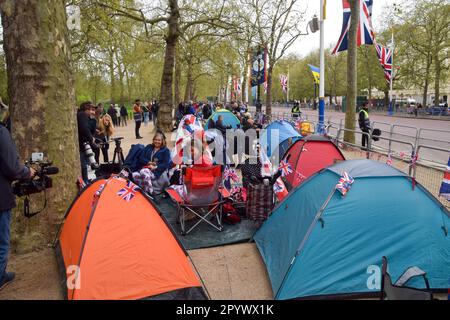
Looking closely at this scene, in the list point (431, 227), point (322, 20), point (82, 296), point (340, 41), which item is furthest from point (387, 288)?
point (340, 41)

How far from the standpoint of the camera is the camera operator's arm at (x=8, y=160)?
3566mm

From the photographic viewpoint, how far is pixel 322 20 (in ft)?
46.0

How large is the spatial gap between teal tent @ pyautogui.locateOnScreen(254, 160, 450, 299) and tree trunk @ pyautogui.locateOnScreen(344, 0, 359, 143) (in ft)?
32.4

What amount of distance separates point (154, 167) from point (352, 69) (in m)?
9.87

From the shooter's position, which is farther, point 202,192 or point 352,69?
point 352,69

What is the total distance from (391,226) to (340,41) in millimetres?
13134

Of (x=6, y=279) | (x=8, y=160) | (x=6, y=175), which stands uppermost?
(x=8, y=160)

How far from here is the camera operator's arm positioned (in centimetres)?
357

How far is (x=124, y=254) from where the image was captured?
3.77 meters

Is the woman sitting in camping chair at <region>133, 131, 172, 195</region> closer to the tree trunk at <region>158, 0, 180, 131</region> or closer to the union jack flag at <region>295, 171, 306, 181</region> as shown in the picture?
the union jack flag at <region>295, 171, 306, 181</region>

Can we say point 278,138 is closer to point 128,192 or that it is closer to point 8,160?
point 128,192

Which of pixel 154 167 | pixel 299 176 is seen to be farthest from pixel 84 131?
pixel 299 176

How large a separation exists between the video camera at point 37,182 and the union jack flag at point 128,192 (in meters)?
0.75

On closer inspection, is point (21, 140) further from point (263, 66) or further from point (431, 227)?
point (263, 66)
